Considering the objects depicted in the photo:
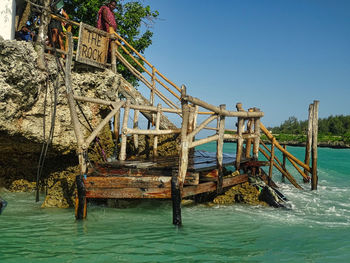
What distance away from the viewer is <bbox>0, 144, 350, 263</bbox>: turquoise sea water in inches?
190

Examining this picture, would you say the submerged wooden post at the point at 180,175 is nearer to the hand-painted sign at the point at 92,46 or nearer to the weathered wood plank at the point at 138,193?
the weathered wood plank at the point at 138,193

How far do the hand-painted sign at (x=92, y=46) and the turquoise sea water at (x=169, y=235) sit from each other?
4.51 m

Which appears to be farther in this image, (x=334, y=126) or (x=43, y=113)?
(x=334, y=126)

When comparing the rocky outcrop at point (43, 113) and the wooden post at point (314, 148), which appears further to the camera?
the wooden post at point (314, 148)

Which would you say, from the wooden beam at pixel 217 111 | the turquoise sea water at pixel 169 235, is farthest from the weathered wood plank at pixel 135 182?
the wooden beam at pixel 217 111

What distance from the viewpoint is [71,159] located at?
9.21 meters

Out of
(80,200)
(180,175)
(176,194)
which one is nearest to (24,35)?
(80,200)

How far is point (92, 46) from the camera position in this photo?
9.34 m

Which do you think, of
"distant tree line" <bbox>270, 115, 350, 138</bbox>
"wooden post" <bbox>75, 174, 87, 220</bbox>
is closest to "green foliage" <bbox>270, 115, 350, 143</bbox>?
"distant tree line" <bbox>270, 115, 350, 138</bbox>

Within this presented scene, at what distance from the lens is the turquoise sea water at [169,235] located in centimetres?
482

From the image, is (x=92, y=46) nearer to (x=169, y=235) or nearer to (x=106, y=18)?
(x=106, y=18)

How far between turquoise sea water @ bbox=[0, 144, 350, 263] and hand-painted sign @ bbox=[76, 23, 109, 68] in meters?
4.51

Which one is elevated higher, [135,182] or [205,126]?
[205,126]

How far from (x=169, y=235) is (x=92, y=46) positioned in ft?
21.0
